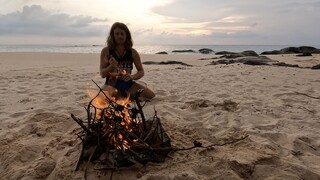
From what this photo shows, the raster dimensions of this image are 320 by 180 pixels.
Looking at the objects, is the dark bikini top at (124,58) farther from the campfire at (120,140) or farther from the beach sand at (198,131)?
the campfire at (120,140)

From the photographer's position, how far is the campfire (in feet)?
9.04

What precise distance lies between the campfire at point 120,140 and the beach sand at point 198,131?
11 centimetres

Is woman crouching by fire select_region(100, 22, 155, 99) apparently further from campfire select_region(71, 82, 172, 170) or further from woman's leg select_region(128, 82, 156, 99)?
campfire select_region(71, 82, 172, 170)

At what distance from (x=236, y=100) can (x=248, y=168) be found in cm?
262

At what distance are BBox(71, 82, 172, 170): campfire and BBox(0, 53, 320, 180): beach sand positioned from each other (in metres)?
0.11

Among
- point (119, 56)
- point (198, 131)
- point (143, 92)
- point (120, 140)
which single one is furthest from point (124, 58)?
point (120, 140)

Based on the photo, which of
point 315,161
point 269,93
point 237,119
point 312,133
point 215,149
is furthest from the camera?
point 269,93

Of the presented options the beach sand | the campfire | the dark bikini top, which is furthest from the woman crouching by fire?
the campfire

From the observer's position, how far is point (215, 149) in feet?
10.7

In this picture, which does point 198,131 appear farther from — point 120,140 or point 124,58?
point 124,58

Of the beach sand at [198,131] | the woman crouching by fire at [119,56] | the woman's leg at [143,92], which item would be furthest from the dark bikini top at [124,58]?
the beach sand at [198,131]

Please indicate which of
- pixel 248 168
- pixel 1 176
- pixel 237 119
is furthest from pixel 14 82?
pixel 248 168

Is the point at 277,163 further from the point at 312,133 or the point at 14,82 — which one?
the point at 14,82

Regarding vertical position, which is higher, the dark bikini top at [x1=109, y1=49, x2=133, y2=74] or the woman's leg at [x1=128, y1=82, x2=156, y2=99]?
the dark bikini top at [x1=109, y1=49, x2=133, y2=74]
